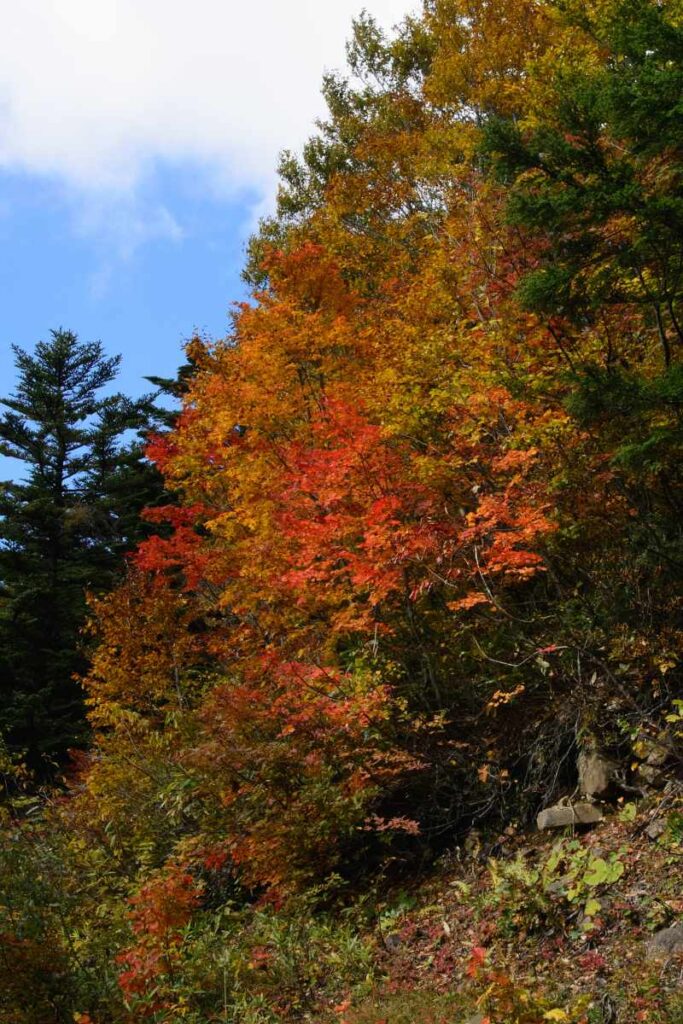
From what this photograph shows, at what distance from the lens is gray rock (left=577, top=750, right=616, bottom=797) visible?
771 cm

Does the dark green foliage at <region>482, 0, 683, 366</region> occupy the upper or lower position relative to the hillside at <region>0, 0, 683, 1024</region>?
upper

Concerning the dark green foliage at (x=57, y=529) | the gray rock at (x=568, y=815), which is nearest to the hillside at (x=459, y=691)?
the gray rock at (x=568, y=815)

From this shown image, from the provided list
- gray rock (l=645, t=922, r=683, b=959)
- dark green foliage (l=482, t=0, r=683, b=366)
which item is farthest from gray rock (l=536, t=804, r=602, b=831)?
dark green foliage (l=482, t=0, r=683, b=366)

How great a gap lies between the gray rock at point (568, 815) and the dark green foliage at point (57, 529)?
11243mm

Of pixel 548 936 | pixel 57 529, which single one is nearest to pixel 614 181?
pixel 548 936

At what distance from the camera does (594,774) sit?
784 cm

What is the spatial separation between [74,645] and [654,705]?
16587 millimetres

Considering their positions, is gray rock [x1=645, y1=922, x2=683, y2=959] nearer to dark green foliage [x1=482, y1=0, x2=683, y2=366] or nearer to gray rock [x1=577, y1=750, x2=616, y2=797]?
gray rock [x1=577, y1=750, x2=616, y2=797]

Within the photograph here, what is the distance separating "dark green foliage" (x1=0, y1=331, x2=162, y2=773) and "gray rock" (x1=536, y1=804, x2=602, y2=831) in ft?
36.9

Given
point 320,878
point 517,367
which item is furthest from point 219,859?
point 517,367

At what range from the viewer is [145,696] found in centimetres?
1365

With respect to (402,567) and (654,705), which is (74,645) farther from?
(654,705)

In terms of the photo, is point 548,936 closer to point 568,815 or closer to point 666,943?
point 666,943

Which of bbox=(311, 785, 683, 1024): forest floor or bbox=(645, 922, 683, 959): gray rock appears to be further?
bbox=(645, 922, 683, 959): gray rock
